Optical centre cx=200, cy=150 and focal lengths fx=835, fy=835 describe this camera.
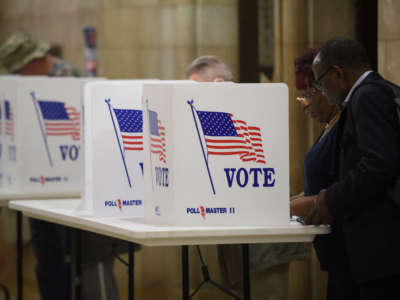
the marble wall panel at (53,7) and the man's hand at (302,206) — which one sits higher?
the marble wall panel at (53,7)

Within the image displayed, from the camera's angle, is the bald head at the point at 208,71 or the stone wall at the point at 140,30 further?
the stone wall at the point at 140,30

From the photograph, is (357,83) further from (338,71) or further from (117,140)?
(117,140)

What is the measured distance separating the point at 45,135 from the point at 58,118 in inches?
4.9

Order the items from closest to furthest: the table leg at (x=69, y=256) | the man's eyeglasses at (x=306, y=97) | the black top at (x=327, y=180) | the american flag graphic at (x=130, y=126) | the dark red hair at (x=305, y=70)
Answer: the black top at (x=327, y=180) < the man's eyeglasses at (x=306, y=97) < the dark red hair at (x=305, y=70) < the american flag graphic at (x=130, y=126) < the table leg at (x=69, y=256)

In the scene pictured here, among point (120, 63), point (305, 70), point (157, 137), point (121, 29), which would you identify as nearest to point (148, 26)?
point (121, 29)

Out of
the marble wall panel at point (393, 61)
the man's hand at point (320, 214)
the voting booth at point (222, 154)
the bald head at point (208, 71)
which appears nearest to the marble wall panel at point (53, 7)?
the bald head at point (208, 71)

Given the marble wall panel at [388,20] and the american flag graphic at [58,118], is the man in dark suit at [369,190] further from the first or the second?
the american flag graphic at [58,118]

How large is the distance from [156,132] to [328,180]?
70 cm

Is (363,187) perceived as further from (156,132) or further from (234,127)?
(156,132)

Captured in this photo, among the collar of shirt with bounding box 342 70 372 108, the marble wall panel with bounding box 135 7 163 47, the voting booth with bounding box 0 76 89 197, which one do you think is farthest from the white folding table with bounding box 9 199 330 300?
the marble wall panel with bounding box 135 7 163 47

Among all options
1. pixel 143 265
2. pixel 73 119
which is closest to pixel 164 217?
pixel 73 119

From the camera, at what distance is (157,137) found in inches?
126

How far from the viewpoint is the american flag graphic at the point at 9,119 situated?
495cm

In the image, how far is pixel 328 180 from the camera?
10.7 ft
